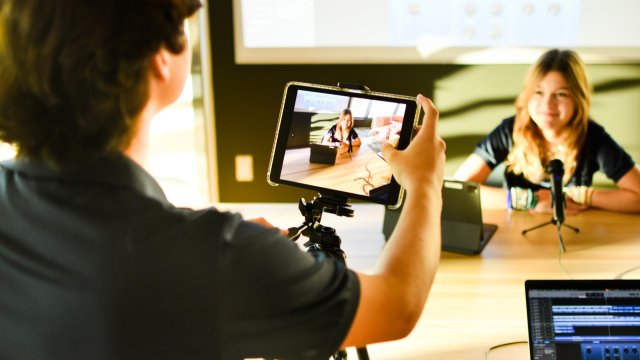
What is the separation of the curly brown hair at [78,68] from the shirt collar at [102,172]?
12 mm

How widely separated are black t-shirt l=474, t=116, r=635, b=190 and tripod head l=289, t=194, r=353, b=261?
1.56 metres

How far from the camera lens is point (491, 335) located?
4.69ft

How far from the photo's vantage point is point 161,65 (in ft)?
2.46

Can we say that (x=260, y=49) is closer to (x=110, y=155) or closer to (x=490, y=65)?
(x=490, y=65)

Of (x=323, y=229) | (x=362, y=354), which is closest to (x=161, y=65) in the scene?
(x=323, y=229)

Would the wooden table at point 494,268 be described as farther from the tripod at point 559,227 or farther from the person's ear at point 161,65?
the person's ear at point 161,65

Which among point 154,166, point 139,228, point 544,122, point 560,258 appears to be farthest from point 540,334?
point 154,166

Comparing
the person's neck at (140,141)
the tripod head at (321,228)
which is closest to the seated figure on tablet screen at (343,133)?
the tripod head at (321,228)

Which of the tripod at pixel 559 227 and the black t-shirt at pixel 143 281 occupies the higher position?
the black t-shirt at pixel 143 281

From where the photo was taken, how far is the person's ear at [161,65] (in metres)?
0.74

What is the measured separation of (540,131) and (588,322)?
5.11 feet

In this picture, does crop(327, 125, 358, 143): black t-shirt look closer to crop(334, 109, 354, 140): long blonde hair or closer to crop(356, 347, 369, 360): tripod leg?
crop(334, 109, 354, 140): long blonde hair

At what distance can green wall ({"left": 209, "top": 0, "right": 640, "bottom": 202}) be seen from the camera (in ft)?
10.9

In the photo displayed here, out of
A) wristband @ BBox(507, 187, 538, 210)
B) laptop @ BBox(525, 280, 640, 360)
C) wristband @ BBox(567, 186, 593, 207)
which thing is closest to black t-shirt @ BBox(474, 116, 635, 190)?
wristband @ BBox(567, 186, 593, 207)
